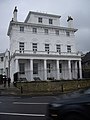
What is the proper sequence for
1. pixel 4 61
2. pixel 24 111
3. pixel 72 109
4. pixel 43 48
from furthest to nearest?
pixel 4 61 < pixel 43 48 < pixel 24 111 < pixel 72 109

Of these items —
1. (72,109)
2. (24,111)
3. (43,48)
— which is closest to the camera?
(72,109)

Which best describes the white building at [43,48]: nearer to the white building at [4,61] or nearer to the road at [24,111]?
the white building at [4,61]

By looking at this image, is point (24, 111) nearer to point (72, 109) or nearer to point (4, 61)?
point (72, 109)

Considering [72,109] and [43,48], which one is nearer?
[72,109]

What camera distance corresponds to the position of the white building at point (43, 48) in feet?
122

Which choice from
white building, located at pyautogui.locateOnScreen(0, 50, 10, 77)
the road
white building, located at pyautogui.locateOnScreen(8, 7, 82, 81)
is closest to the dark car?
the road

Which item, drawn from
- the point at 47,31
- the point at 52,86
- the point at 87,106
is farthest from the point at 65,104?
the point at 47,31

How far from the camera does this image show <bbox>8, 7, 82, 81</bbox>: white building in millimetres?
37094

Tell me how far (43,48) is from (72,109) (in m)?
35.5

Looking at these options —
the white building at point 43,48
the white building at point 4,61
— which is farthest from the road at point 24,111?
the white building at point 4,61

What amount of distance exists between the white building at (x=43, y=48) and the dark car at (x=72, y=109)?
2901 centimetres

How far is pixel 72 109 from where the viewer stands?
17.8 ft

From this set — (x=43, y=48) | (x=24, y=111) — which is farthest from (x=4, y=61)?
(x=24, y=111)

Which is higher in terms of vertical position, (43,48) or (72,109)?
(43,48)
